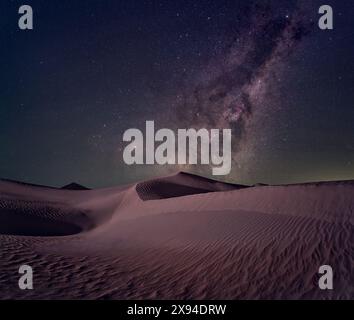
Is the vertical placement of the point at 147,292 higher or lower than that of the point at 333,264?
lower

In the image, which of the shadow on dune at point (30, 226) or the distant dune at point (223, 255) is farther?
the shadow on dune at point (30, 226)

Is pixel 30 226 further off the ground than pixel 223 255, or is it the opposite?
pixel 223 255

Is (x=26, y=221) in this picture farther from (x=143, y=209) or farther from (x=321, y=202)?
(x=321, y=202)

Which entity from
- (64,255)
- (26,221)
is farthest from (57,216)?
(64,255)

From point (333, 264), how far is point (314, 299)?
150 cm

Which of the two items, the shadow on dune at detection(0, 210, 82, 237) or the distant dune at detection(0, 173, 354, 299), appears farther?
the shadow on dune at detection(0, 210, 82, 237)

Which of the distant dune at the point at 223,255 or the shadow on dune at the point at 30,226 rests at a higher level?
the distant dune at the point at 223,255

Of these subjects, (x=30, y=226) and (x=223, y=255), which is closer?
(x=223, y=255)

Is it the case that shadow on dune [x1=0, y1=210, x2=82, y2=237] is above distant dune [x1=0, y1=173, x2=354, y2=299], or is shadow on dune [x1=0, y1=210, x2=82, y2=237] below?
below

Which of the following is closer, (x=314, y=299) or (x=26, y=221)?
(x=314, y=299)
